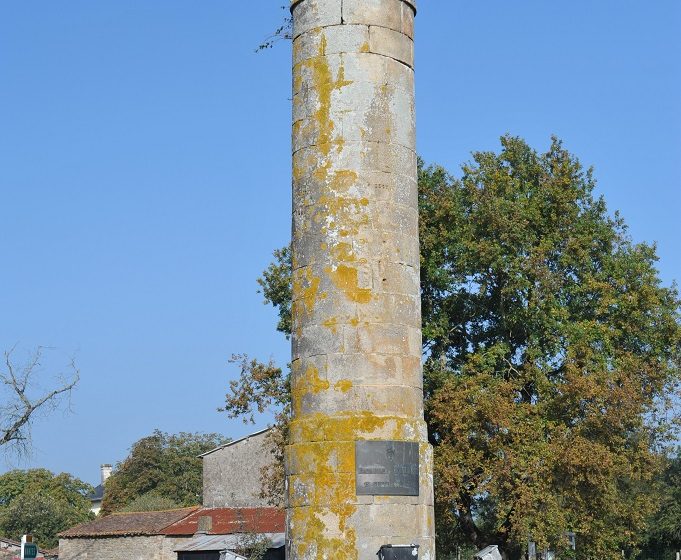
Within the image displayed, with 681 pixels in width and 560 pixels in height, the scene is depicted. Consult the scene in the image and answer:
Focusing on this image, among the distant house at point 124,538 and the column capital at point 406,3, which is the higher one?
the column capital at point 406,3

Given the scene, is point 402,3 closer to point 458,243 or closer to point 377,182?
point 377,182

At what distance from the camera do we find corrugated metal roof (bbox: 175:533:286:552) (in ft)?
118

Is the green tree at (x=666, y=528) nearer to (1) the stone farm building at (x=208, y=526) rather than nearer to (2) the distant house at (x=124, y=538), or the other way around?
(1) the stone farm building at (x=208, y=526)

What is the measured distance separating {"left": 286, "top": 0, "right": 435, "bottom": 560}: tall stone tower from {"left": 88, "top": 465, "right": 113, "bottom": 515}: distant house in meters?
82.3

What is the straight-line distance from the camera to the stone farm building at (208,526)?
39688 millimetres

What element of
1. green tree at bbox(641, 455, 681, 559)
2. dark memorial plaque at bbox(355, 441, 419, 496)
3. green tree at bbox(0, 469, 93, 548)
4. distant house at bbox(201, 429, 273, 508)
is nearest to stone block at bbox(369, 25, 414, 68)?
dark memorial plaque at bbox(355, 441, 419, 496)

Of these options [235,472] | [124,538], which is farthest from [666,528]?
[124,538]

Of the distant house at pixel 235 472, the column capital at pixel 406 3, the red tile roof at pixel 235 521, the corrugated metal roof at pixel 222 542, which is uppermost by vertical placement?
the column capital at pixel 406 3

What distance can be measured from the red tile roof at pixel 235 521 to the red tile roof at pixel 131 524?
0.44m

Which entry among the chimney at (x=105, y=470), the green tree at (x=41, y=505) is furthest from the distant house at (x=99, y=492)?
the green tree at (x=41, y=505)

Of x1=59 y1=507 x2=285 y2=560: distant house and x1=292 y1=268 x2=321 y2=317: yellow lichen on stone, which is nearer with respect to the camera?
x1=292 y1=268 x2=321 y2=317: yellow lichen on stone

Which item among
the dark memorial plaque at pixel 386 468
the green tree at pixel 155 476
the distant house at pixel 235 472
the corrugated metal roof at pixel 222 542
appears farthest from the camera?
the green tree at pixel 155 476

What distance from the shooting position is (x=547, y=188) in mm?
28844

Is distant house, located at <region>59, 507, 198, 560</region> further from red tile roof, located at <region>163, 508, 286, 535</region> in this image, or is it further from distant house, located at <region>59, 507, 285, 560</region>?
red tile roof, located at <region>163, 508, 286, 535</region>
